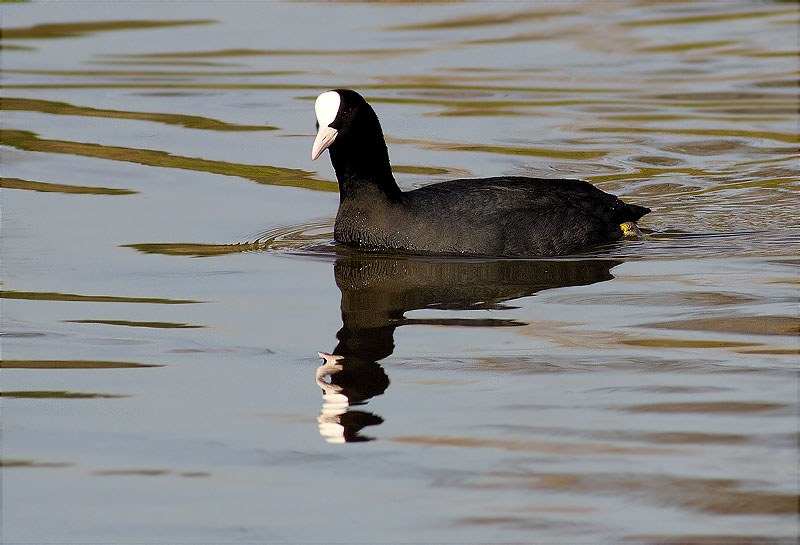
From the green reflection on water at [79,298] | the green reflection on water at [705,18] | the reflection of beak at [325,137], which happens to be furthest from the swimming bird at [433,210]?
the green reflection on water at [705,18]

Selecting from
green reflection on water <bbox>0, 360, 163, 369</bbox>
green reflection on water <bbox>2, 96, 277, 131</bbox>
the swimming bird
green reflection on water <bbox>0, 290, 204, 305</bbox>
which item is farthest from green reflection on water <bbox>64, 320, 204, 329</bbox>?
green reflection on water <bbox>2, 96, 277, 131</bbox>

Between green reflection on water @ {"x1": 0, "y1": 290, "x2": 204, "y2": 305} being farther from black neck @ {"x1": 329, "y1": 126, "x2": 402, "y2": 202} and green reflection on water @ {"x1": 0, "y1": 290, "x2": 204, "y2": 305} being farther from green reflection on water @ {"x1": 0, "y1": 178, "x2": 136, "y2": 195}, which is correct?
green reflection on water @ {"x1": 0, "y1": 178, "x2": 136, "y2": 195}

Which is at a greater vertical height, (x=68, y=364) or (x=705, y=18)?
(x=705, y=18)

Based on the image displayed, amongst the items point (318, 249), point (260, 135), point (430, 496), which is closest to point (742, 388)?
point (430, 496)

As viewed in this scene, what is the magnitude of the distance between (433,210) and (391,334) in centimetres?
151

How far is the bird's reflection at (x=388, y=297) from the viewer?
176 inches

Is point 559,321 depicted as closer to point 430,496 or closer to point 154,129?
point 430,496

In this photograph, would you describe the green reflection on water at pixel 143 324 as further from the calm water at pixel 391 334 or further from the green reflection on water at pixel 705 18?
the green reflection on water at pixel 705 18

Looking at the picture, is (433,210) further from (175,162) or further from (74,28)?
(74,28)

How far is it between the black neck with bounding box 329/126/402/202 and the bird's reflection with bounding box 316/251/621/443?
34cm

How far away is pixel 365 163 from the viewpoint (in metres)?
6.71

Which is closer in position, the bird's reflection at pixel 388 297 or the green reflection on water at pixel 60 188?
the bird's reflection at pixel 388 297

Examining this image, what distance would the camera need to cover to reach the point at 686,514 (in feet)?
11.7

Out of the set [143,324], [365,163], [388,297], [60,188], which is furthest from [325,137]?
[60,188]
